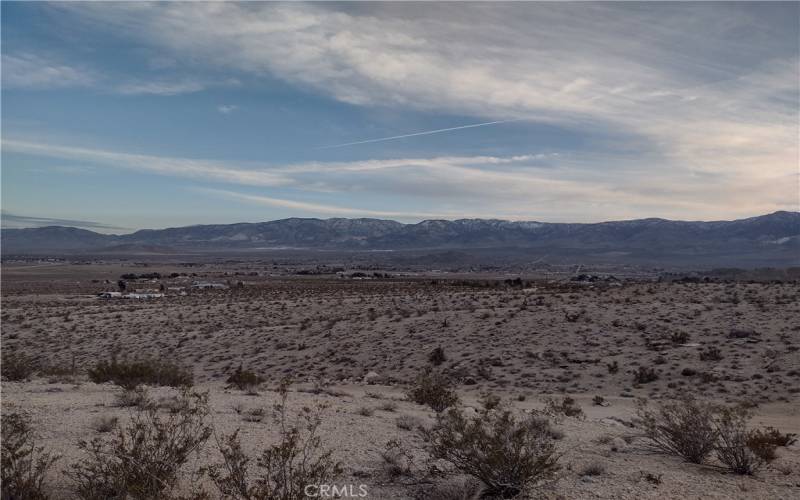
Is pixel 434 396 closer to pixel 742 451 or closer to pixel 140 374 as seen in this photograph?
pixel 742 451

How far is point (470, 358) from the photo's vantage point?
73.5 ft

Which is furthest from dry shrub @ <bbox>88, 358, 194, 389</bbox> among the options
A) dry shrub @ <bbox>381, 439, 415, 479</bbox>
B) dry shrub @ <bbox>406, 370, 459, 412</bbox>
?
dry shrub @ <bbox>381, 439, 415, 479</bbox>

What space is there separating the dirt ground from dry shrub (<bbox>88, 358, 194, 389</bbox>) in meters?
0.58

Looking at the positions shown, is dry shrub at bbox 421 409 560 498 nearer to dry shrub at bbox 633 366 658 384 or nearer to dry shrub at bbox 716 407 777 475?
→ dry shrub at bbox 716 407 777 475

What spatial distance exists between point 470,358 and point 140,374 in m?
12.1

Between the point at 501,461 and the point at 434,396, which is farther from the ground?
the point at 501,461

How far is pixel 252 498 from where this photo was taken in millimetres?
5801

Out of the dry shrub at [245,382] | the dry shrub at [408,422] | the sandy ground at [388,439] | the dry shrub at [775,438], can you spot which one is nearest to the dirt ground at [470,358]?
the sandy ground at [388,439]

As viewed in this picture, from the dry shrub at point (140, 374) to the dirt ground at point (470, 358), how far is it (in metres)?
0.58

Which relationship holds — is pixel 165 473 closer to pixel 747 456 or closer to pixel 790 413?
pixel 747 456

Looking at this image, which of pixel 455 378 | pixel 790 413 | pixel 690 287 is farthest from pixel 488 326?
pixel 690 287

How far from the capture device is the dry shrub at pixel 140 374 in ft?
48.3

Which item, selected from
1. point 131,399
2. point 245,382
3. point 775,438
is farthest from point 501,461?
point 245,382

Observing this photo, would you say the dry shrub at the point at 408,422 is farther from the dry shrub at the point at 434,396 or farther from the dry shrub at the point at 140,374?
the dry shrub at the point at 140,374
